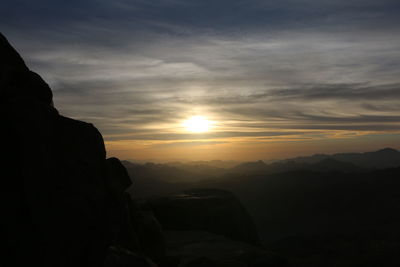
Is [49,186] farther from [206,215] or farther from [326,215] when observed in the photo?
[326,215]

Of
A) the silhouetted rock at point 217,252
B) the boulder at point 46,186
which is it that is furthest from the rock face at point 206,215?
the boulder at point 46,186

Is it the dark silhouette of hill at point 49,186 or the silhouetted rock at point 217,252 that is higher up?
the dark silhouette of hill at point 49,186

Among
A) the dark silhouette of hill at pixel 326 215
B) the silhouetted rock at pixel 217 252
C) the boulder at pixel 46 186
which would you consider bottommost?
the dark silhouette of hill at pixel 326 215

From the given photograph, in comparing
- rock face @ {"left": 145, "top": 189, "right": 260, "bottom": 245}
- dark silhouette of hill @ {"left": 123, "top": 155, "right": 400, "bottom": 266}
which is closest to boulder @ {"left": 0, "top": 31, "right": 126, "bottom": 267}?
rock face @ {"left": 145, "top": 189, "right": 260, "bottom": 245}

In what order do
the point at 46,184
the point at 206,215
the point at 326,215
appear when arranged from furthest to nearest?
the point at 326,215, the point at 206,215, the point at 46,184

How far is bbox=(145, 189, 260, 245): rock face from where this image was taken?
33188 mm

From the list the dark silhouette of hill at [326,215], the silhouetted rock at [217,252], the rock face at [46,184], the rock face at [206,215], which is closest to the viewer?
the rock face at [46,184]

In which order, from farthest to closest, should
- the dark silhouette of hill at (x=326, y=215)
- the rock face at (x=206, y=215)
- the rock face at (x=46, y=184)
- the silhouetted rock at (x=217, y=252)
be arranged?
the dark silhouette of hill at (x=326, y=215)
the rock face at (x=206, y=215)
the silhouetted rock at (x=217, y=252)
the rock face at (x=46, y=184)

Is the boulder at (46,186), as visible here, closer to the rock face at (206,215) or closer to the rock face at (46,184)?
the rock face at (46,184)

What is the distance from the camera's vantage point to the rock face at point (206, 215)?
33188 mm

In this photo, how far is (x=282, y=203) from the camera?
127 m

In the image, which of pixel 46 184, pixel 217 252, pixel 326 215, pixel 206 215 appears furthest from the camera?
pixel 326 215

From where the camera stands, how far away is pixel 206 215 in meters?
34.0

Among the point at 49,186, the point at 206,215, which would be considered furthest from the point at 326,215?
the point at 49,186
